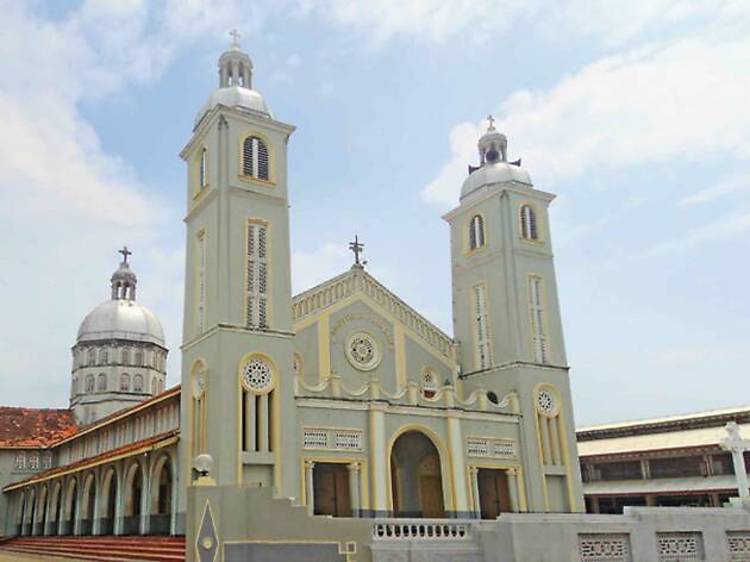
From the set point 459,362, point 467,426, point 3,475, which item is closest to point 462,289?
point 459,362

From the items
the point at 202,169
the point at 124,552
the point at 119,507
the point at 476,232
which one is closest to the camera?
the point at 124,552

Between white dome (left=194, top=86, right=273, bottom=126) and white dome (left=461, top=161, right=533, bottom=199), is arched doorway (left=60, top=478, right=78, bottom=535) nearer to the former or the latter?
white dome (left=194, top=86, right=273, bottom=126)

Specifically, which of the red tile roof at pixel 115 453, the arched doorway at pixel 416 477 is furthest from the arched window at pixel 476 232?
the red tile roof at pixel 115 453

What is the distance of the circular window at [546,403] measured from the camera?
32.0 meters

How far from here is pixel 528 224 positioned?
3503 centimetres

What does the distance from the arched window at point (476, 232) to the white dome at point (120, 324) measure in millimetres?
26381

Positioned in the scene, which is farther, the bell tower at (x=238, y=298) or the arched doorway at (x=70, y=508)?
the arched doorway at (x=70, y=508)

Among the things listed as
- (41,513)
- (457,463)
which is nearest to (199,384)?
(457,463)

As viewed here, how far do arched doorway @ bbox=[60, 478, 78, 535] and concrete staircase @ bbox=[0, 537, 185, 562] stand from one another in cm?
80

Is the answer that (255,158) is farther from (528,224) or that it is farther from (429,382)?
(528,224)

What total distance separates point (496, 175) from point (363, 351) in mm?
9959

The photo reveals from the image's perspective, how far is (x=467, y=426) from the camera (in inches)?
1172

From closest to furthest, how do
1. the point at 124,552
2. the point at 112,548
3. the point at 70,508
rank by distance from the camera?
the point at 124,552, the point at 112,548, the point at 70,508

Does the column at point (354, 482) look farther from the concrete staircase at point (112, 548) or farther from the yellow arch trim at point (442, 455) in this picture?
the concrete staircase at point (112, 548)
